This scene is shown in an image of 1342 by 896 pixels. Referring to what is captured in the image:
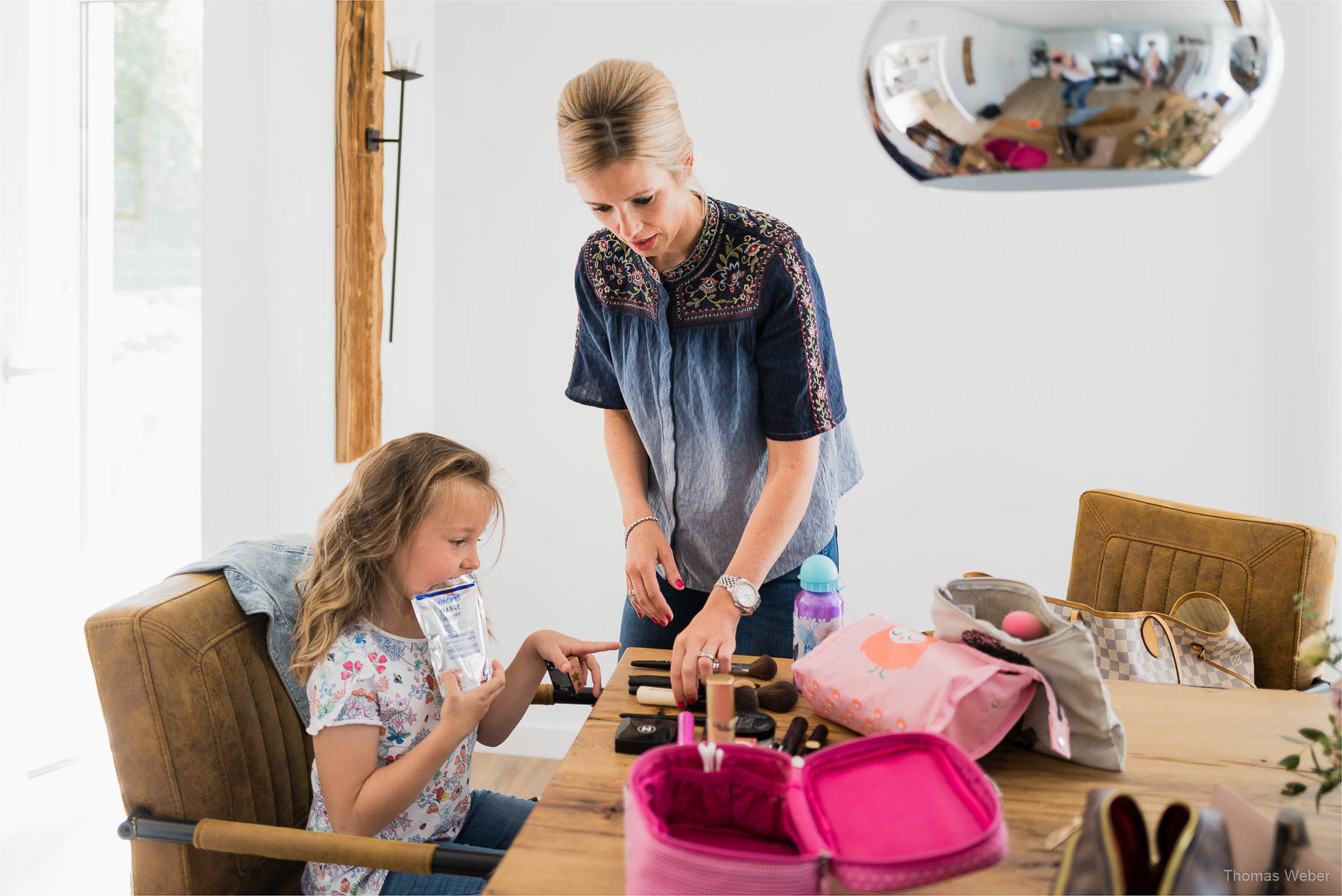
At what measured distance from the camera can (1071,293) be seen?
2775 mm

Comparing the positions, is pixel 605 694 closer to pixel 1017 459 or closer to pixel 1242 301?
pixel 1017 459

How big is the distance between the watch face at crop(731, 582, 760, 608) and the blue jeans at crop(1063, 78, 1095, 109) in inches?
35.7

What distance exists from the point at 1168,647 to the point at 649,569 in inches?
34.1

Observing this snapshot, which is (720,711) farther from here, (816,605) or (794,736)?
(816,605)

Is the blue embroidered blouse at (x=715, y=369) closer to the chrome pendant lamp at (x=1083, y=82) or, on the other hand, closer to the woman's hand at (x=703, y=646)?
the woman's hand at (x=703, y=646)

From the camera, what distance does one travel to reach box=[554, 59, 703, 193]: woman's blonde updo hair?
4.64 feet

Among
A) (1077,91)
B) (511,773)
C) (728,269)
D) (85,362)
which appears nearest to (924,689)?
(1077,91)

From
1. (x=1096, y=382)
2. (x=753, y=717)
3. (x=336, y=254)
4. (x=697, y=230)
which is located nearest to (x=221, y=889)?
(x=753, y=717)

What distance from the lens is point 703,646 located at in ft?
4.51

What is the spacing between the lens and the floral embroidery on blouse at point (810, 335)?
1605 mm

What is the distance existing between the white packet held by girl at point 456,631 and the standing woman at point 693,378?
269mm

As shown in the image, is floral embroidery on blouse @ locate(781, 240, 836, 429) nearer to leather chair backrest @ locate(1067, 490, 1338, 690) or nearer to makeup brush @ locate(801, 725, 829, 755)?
makeup brush @ locate(801, 725, 829, 755)

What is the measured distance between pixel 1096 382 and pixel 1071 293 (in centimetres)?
26

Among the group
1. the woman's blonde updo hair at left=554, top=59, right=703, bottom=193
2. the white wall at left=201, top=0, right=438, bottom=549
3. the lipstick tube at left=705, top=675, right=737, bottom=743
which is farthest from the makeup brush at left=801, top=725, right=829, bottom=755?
the white wall at left=201, top=0, right=438, bottom=549
